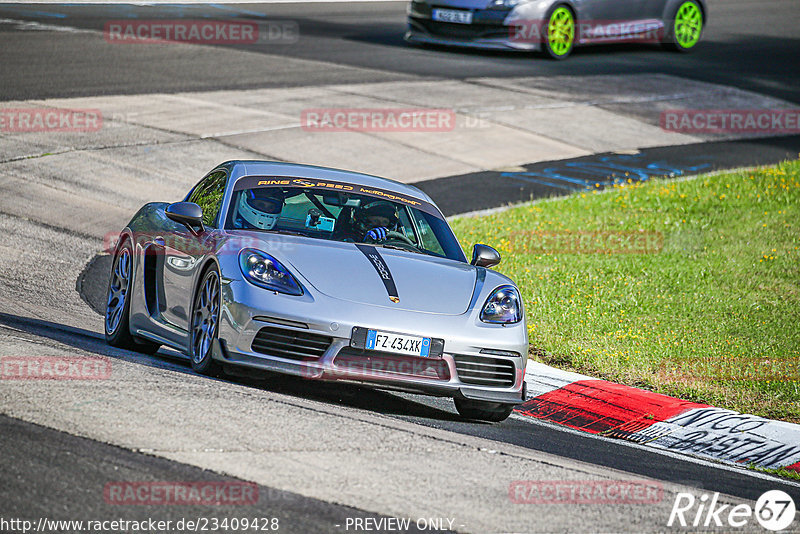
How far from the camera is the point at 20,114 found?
56.3 feet

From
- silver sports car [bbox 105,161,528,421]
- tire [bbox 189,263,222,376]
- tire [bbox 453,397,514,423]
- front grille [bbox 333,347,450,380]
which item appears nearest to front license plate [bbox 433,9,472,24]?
silver sports car [bbox 105,161,528,421]

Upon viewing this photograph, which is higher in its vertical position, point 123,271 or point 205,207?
point 205,207

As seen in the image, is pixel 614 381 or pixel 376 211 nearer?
pixel 376 211

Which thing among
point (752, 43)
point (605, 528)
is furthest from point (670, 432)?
point (752, 43)

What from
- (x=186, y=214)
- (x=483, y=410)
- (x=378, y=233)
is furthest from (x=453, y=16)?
(x=483, y=410)

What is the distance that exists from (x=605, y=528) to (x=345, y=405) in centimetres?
252

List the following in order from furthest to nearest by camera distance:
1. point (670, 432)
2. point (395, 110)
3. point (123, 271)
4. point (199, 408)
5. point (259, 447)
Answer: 1. point (395, 110)
2. point (123, 271)
3. point (670, 432)
4. point (199, 408)
5. point (259, 447)

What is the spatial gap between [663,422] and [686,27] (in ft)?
68.2

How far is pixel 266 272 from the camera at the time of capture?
23.2 feet

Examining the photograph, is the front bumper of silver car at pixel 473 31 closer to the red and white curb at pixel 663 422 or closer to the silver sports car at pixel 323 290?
the silver sports car at pixel 323 290

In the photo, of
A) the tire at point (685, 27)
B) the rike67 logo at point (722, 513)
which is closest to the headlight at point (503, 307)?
the rike67 logo at point (722, 513)

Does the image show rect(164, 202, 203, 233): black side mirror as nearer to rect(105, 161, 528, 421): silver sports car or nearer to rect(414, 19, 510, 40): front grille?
A: rect(105, 161, 528, 421): silver sports car

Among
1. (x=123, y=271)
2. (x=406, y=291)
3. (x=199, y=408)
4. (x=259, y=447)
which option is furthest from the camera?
(x=123, y=271)

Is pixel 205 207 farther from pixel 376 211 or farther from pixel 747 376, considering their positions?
pixel 747 376
